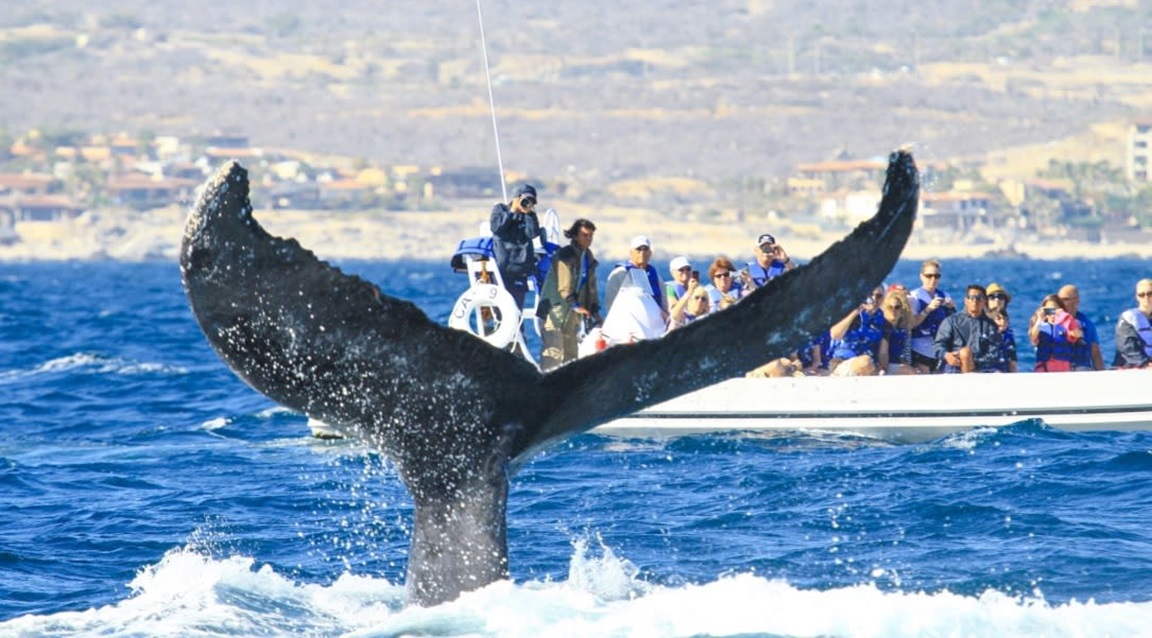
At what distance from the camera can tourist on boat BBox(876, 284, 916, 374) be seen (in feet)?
50.3

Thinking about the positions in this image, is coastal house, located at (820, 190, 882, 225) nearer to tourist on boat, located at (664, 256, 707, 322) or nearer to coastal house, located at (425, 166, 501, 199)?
coastal house, located at (425, 166, 501, 199)

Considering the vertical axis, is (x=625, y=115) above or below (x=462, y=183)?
above

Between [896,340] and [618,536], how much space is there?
6.01 m

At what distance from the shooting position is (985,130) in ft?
575

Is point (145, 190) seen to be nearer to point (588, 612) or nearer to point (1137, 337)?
point (1137, 337)

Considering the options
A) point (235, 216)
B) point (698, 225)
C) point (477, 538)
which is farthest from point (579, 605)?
point (698, 225)

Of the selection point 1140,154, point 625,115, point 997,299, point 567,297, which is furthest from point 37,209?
point 997,299

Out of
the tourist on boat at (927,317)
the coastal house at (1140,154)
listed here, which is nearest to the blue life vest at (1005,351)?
the tourist on boat at (927,317)

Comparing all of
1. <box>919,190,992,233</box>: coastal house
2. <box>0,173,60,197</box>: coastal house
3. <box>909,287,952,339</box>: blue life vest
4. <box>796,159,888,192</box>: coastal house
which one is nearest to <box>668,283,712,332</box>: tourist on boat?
<box>909,287,952,339</box>: blue life vest

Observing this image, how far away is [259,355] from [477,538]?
1113 mm

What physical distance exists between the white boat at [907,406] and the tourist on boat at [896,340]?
491 millimetres

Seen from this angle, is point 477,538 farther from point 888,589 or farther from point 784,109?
point 784,109

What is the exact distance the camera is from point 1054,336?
1549 cm

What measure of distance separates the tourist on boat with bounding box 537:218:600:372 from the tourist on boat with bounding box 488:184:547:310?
0.21 meters
